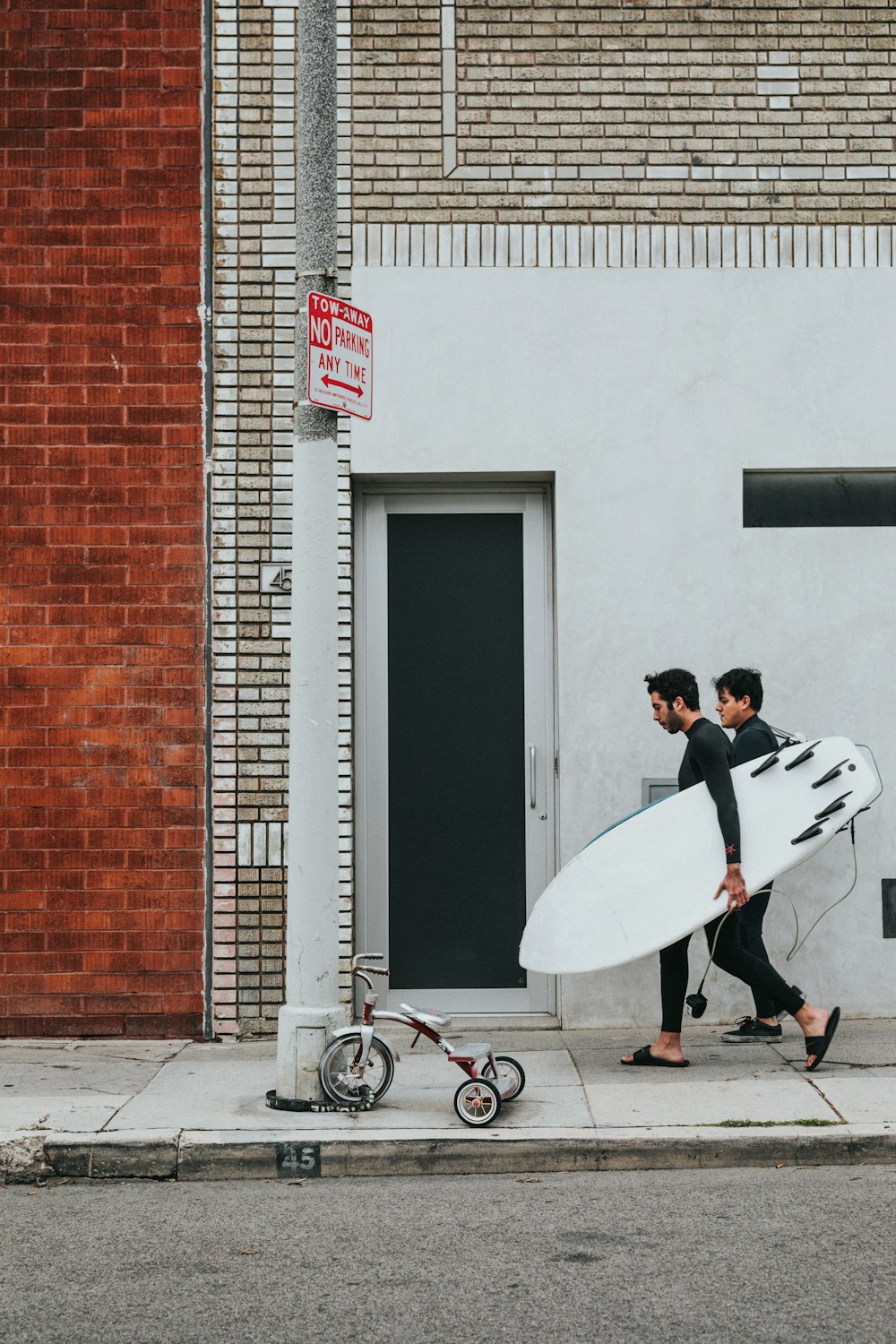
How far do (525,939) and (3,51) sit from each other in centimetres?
558

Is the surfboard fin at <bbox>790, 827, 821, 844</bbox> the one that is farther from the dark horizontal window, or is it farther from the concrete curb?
the dark horizontal window

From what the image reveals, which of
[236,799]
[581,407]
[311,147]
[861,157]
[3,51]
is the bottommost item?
[236,799]

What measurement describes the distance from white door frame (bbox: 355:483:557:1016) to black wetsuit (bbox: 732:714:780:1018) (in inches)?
46.0

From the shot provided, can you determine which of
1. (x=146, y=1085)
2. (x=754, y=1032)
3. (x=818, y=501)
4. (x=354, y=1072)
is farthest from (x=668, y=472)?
(x=146, y=1085)

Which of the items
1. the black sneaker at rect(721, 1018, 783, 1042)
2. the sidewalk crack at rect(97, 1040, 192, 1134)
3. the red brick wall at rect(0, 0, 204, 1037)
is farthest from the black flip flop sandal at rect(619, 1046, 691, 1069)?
the red brick wall at rect(0, 0, 204, 1037)

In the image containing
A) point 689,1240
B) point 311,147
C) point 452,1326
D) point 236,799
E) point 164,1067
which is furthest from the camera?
point 236,799

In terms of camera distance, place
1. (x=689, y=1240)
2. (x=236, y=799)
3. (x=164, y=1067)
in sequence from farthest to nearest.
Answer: (x=236, y=799), (x=164, y=1067), (x=689, y=1240)

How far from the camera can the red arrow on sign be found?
6.03m

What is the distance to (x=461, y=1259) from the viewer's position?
4512 mm

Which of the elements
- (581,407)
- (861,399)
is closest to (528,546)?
(581,407)

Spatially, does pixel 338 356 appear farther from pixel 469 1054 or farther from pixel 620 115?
pixel 469 1054

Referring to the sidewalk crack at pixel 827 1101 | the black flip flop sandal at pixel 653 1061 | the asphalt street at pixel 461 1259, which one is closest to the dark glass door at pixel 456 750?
the black flip flop sandal at pixel 653 1061

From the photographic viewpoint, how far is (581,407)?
25.6 feet

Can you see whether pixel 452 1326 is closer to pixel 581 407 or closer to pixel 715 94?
pixel 581 407
